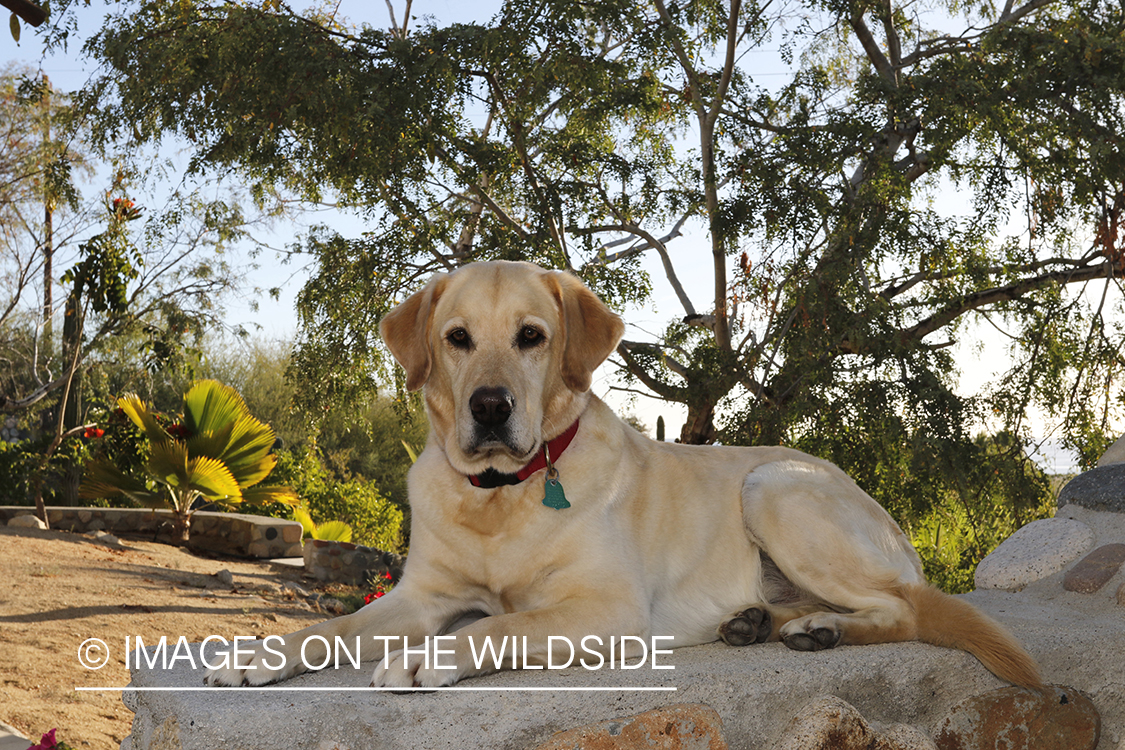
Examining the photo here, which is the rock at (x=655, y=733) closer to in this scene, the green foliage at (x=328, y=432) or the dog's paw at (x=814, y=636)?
the dog's paw at (x=814, y=636)

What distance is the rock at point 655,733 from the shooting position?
7.71 ft

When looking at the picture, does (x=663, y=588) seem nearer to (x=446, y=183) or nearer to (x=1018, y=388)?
(x=1018, y=388)

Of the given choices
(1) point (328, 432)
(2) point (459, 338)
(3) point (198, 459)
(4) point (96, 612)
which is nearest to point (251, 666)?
(2) point (459, 338)

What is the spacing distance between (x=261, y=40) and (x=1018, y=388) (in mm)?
7252

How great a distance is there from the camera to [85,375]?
1521 centimetres

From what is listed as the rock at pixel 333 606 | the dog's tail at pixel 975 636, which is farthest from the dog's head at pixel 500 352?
the rock at pixel 333 606

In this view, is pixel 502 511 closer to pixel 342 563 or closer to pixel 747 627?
pixel 747 627

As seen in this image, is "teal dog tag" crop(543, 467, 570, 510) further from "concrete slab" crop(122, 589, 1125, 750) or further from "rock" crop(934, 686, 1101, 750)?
"rock" crop(934, 686, 1101, 750)

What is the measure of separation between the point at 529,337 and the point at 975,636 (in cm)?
171

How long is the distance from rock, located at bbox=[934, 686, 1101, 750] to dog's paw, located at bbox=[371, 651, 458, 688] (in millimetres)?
1669

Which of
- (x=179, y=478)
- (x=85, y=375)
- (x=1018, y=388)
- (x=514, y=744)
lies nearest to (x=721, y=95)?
(x=1018, y=388)

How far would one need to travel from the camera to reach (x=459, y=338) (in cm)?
271

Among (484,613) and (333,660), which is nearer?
(333,660)

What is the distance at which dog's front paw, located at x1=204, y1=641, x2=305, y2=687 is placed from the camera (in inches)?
93.2
